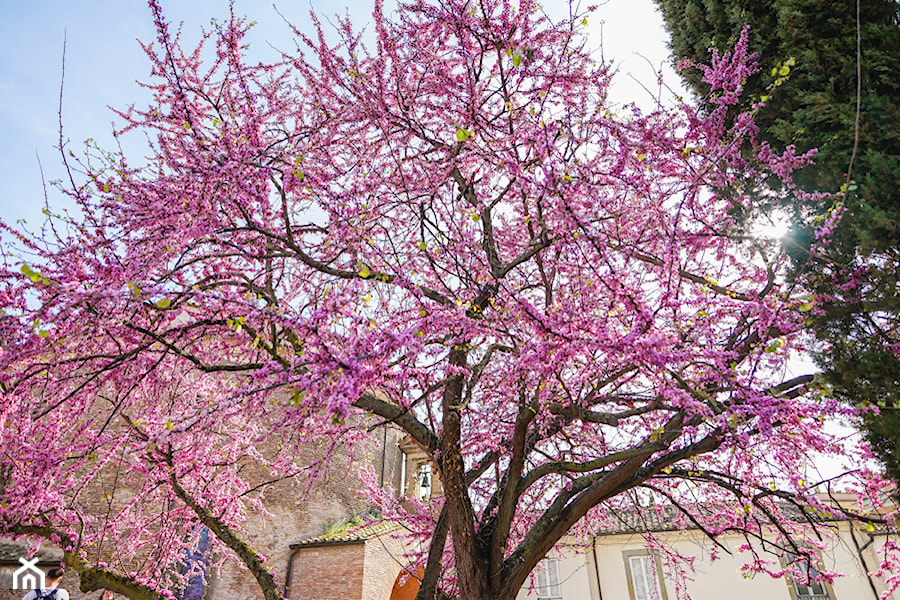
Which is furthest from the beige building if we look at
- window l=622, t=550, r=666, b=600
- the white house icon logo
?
the white house icon logo

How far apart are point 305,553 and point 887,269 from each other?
12.3m

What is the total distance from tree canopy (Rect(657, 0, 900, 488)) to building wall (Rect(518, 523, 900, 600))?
1003 centimetres

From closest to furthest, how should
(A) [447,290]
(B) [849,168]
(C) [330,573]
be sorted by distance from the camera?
(B) [849,168], (A) [447,290], (C) [330,573]

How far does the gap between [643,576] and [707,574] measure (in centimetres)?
167

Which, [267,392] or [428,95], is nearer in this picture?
[267,392]

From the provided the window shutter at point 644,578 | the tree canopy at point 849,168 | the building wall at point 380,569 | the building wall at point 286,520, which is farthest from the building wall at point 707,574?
the tree canopy at point 849,168

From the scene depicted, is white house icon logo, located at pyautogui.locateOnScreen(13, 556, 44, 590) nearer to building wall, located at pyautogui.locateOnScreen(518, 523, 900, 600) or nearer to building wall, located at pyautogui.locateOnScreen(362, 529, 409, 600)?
building wall, located at pyautogui.locateOnScreen(362, 529, 409, 600)

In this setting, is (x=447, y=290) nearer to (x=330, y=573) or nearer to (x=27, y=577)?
(x=330, y=573)

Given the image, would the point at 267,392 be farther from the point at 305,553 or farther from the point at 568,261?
the point at 305,553

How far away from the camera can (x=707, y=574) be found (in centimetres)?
1371

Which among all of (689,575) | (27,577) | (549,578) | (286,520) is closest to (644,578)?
(689,575)

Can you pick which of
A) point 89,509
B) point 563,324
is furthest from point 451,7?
point 89,509

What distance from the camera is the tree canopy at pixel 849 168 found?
3488mm

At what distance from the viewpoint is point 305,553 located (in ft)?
39.4
